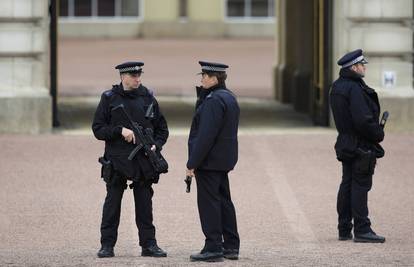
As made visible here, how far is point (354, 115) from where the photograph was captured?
42.9ft

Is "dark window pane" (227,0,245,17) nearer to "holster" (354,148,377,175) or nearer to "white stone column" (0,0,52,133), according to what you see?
"white stone column" (0,0,52,133)

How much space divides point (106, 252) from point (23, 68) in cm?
890

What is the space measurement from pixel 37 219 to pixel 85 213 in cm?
55

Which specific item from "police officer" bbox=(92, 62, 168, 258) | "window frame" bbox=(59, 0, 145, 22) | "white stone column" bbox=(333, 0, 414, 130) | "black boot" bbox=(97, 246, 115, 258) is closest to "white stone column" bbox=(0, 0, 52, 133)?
"white stone column" bbox=(333, 0, 414, 130)

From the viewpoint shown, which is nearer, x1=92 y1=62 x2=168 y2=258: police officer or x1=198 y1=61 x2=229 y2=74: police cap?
x1=198 y1=61 x2=229 y2=74: police cap

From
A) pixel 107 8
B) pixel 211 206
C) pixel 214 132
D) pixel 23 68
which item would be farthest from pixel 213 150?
pixel 107 8

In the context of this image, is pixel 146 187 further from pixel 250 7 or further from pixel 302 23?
pixel 250 7

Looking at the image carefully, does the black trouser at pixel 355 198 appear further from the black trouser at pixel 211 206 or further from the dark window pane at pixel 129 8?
the dark window pane at pixel 129 8

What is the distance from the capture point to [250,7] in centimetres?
4909

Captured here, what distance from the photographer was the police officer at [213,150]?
11.9m

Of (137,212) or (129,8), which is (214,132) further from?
(129,8)

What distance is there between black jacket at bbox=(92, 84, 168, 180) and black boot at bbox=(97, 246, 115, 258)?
64cm

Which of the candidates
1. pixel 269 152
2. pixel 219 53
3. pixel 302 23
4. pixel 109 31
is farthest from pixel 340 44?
pixel 109 31

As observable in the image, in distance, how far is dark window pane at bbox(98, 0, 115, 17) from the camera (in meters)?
48.7
